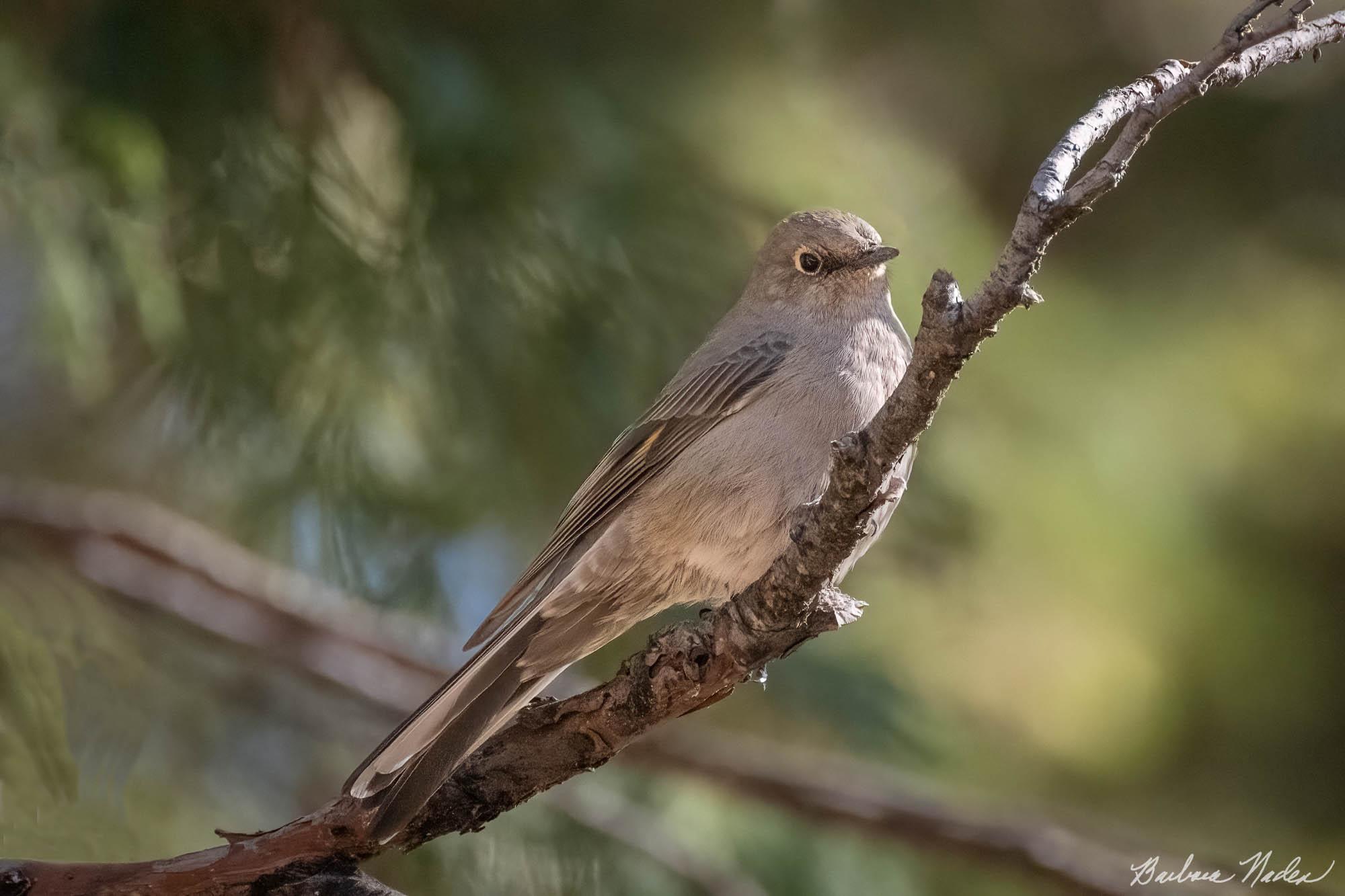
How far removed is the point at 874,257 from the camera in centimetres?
410

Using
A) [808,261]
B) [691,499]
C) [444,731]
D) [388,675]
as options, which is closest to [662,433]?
[691,499]

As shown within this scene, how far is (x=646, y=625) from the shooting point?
16.8 feet

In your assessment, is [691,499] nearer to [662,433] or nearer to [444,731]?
[662,433]

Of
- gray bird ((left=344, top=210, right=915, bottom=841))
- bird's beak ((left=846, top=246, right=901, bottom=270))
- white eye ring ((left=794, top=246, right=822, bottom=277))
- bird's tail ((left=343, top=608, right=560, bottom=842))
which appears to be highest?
white eye ring ((left=794, top=246, right=822, bottom=277))

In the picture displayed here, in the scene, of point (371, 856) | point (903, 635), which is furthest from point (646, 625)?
point (371, 856)

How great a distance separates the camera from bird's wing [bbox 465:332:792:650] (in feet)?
12.1

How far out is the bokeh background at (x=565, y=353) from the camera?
362 cm

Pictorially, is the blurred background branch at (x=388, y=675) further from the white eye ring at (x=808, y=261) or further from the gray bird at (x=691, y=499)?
the white eye ring at (x=808, y=261)
